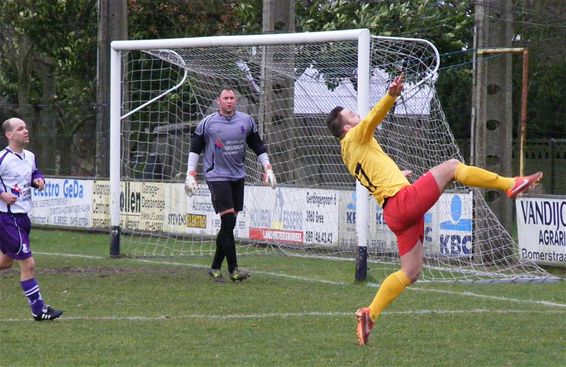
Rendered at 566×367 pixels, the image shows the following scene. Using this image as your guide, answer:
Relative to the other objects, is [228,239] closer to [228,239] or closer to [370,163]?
[228,239]

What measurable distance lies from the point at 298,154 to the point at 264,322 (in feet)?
26.3

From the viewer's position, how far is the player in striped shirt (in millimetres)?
9922

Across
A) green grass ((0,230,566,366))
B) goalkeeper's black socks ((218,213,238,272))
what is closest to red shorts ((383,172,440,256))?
green grass ((0,230,566,366))

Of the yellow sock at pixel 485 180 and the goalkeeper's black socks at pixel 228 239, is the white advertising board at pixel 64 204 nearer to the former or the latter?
the goalkeeper's black socks at pixel 228 239

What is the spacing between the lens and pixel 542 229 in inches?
604

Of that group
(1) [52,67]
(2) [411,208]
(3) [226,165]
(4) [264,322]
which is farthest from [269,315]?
(1) [52,67]

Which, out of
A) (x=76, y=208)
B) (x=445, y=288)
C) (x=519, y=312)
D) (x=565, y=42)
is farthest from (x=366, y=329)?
(x=565, y=42)

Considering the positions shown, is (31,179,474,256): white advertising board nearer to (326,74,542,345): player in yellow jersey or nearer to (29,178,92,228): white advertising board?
(29,178,92,228): white advertising board

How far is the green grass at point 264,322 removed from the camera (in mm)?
8102

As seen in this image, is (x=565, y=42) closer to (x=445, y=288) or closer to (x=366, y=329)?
(x=445, y=288)

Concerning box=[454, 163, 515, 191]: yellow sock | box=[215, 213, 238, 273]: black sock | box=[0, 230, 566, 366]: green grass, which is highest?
box=[454, 163, 515, 191]: yellow sock

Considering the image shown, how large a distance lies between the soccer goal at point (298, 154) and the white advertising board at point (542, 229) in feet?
0.97

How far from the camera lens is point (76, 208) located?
22984 millimetres

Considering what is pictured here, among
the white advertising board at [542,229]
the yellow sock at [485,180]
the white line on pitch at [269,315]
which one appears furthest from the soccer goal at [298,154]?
the yellow sock at [485,180]
